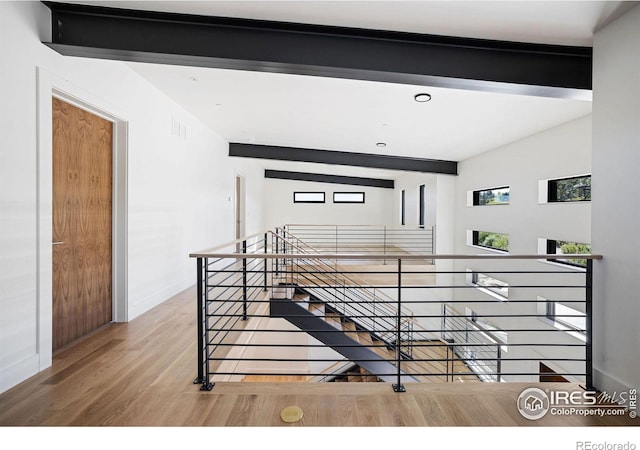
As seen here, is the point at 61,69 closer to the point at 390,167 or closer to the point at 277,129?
the point at 277,129

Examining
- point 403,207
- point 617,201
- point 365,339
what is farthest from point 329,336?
point 403,207

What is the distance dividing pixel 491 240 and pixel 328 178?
517 centimetres

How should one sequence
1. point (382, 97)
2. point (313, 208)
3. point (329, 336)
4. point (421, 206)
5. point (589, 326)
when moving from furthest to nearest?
point (313, 208) < point (421, 206) < point (329, 336) < point (382, 97) < point (589, 326)

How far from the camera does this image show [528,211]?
14.6 ft

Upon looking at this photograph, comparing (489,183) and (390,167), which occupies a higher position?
(390,167)

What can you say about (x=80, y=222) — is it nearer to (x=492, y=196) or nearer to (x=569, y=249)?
(x=569, y=249)

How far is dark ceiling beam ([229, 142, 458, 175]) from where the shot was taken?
18.7 feet

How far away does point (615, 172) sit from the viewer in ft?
6.08

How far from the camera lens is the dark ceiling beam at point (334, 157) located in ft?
18.7

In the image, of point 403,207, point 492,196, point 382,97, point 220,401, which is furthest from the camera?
point 403,207

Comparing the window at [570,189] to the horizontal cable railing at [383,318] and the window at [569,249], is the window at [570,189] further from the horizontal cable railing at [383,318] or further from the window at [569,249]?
the horizontal cable railing at [383,318]
